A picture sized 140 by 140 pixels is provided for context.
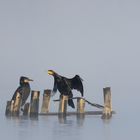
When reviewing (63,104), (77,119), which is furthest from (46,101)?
(77,119)

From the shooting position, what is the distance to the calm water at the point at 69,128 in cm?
2117

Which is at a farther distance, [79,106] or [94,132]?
[79,106]

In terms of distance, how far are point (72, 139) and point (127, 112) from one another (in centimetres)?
1001

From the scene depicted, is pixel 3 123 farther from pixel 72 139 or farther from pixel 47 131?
pixel 72 139

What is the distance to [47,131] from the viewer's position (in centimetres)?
2228

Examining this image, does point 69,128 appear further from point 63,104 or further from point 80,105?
point 80,105

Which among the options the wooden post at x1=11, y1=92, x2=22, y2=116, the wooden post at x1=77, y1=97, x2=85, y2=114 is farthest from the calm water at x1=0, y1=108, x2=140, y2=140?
the wooden post at x1=11, y1=92, x2=22, y2=116

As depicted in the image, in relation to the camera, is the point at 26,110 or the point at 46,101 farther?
the point at 46,101

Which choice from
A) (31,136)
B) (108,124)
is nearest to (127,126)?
(108,124)

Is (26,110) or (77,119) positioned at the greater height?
(26,110)

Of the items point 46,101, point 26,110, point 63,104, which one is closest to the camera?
point 63,104

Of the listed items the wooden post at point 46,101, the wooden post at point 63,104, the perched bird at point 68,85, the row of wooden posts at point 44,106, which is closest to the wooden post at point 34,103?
the row of wooden posts at point 44,106

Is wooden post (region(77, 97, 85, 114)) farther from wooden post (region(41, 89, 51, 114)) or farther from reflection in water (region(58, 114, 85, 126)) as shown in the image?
wooden post (region(41, 89, 51, 114))

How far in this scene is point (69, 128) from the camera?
76.0 ft
